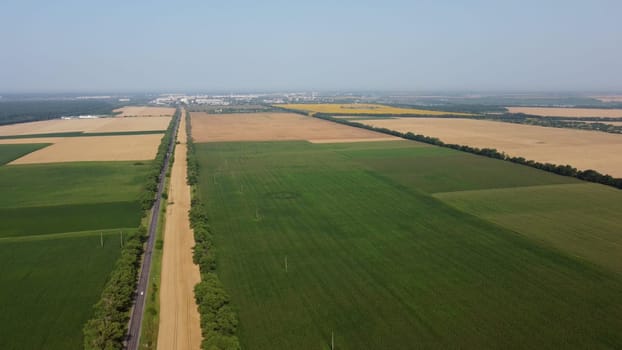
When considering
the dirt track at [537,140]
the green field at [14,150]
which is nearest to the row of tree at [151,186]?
the green field at [14,150]

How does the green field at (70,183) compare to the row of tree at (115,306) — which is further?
the green field at (70,183)

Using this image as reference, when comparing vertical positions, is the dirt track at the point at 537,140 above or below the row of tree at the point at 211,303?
above

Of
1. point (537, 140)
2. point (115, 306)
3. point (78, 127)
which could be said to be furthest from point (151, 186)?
point (78, 127)

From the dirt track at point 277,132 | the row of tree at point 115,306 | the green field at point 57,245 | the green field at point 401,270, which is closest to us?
the row of tree at point 115,306

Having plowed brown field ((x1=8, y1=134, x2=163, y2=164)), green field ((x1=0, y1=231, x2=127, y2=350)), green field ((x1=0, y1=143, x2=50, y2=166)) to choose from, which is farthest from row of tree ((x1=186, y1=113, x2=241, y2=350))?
green field ((x1=0, y1=143, x2=50, y2=166))

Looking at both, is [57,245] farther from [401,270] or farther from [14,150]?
[14,150]

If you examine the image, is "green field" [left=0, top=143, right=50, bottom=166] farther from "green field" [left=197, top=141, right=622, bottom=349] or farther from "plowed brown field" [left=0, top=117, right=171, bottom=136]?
"green field" [left=197, top=141, right=622, bottom=349]

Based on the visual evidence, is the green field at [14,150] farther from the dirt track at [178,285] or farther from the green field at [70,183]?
the dirt track at [178,285]

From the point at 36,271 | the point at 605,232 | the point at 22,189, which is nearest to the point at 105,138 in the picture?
the point at 22,189
